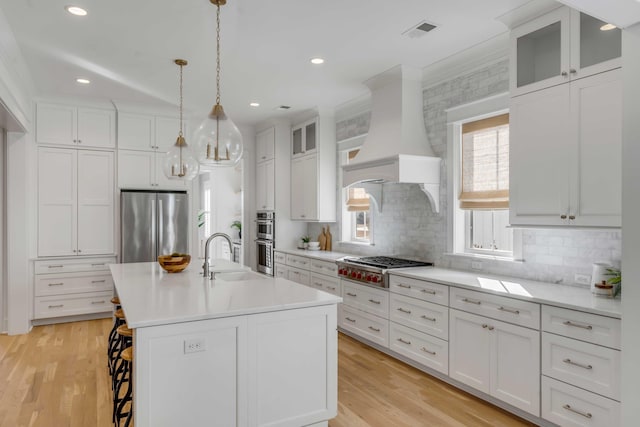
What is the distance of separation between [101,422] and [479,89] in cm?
392

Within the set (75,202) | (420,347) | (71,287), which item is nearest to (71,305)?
(71,287)

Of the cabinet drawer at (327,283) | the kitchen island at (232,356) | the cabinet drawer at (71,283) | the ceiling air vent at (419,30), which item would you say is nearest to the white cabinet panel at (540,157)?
the ceiling air vent at (419,30)

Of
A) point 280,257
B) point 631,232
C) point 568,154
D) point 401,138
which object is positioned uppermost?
point 401,138

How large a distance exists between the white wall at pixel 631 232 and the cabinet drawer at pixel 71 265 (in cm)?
550

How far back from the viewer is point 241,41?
3.36 metres

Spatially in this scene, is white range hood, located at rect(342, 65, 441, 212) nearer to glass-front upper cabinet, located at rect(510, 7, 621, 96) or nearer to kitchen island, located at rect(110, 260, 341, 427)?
glass-front upper cabinet, located at rect(510, 7, 621, 96)

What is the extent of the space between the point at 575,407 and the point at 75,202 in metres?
5.59

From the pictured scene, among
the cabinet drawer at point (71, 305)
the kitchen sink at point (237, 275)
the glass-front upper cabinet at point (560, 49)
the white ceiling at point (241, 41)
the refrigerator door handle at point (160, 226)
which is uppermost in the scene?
the white ceiling at point (241, 41)

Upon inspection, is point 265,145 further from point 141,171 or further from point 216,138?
point 216,138

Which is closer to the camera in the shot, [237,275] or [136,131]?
[237,275]

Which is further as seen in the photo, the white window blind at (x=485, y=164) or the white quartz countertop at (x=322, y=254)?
the white quartz countertop at (x=322, y=254)

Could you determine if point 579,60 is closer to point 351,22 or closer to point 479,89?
point 479,89

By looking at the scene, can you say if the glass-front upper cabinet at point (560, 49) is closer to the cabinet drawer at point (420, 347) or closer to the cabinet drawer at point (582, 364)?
the cabinet drawer at point (582, 364)

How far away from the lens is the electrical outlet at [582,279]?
277cm
